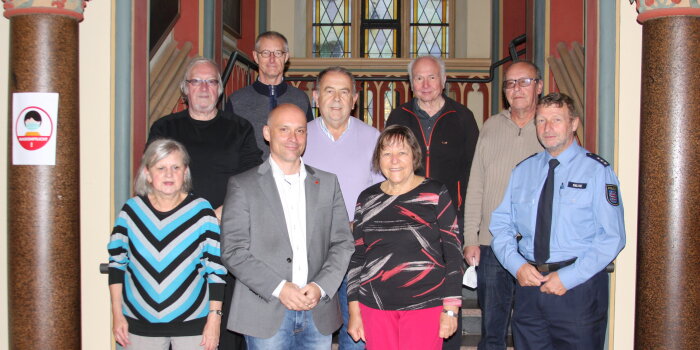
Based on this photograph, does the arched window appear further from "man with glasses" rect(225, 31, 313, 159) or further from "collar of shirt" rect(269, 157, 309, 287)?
"collar of shirt" rect(269, 157, 309, 287)

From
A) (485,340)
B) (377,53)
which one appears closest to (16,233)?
(485,340)

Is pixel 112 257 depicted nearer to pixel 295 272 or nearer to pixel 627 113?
pixel 295 272

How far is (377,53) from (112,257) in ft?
22.0

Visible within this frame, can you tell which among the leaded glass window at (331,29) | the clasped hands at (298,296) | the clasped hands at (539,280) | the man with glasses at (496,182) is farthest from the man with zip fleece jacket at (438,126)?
the leaded glass window at (331,29)

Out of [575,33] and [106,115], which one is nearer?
[106,115]

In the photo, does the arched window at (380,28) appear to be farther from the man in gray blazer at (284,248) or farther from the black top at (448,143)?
the man in gray blazer at (284,248)

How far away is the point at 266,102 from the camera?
11.2 feet

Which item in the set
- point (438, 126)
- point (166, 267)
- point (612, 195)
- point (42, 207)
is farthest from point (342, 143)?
point (42, 207)

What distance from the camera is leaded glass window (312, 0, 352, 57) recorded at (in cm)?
867

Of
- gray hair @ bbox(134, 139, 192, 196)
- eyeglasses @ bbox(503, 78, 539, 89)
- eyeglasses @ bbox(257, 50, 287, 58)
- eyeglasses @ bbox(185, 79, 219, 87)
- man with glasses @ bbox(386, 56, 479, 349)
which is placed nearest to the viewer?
gray hair @ bbox(134, 139, 192, 196)

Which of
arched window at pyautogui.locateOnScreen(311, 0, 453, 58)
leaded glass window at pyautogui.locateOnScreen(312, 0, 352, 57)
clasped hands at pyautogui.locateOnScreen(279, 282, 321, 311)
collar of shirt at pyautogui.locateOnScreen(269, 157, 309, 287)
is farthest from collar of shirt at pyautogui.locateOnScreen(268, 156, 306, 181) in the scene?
leaded glass window at pyautogui.locateOnScreen(312, 0, 352, 57)

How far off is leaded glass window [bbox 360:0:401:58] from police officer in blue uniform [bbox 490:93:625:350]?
6.29 m

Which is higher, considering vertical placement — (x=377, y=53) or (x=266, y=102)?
(x=377, y=53)

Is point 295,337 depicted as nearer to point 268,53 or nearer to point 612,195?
point 612,195
